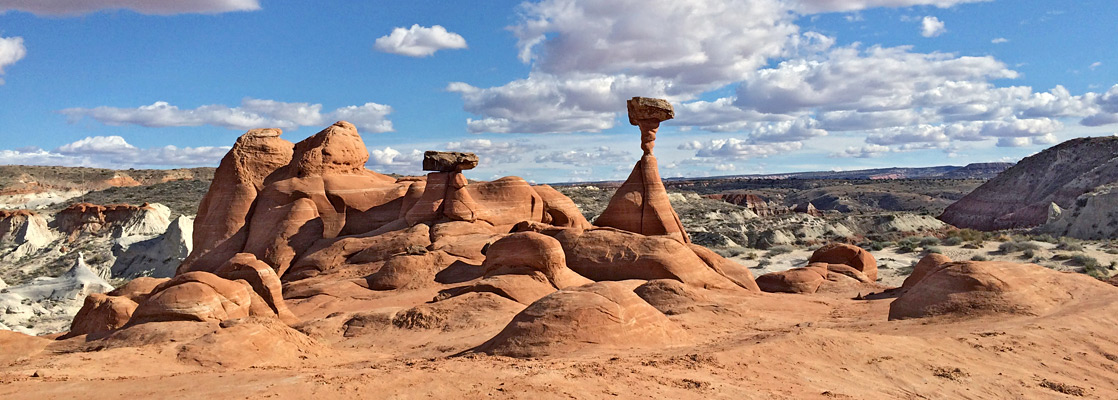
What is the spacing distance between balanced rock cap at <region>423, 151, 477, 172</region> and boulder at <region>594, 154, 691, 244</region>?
15.9 ft

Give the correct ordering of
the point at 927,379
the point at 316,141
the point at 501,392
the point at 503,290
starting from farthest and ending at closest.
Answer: the point at 316,141
the point at 503,290
the point at 927,379
the point at 501,392

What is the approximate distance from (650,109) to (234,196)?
13.5 meters

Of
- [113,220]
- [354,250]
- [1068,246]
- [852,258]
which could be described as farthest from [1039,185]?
[113,220]

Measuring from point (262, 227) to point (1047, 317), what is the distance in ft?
64.0

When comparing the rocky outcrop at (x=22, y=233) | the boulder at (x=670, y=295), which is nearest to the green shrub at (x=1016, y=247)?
the boulder at (x=670, y=295)

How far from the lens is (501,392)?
24.5 feet

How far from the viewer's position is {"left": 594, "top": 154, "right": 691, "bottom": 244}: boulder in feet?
76.7

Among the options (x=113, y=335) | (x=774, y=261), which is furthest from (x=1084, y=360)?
(x=774, y=261)

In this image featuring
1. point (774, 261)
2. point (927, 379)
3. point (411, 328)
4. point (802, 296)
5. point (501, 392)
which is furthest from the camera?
point (774, 261)

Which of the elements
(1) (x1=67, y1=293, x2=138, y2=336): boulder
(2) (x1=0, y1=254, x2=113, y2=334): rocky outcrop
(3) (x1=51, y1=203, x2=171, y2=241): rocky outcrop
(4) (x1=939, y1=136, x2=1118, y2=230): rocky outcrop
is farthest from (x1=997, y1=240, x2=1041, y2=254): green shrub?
(3) (x1=51, y1=203, x2=171, y2=241): rocky outcrop

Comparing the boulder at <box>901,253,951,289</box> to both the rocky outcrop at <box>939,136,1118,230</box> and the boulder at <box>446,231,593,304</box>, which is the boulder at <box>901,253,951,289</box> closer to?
the boulder at <box>446,231,593,304</box>

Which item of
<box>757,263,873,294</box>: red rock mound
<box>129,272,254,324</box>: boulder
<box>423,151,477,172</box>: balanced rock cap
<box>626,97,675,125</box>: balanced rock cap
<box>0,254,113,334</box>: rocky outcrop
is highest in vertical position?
<box>626,97,675,125</box>: balanced rock cap

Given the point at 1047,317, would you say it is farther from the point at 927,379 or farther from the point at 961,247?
the point at 961,247

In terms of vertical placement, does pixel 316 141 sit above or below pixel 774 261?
above
